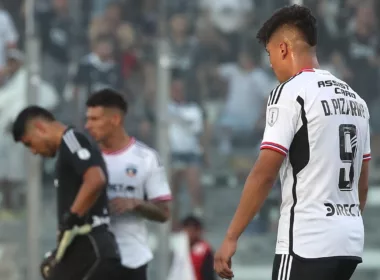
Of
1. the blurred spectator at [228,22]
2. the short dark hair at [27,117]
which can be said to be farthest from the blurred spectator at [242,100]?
the short dark hair at [27,117]

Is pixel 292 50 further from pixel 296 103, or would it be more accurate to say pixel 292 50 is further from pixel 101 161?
pixel 101 161

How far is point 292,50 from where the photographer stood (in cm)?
455

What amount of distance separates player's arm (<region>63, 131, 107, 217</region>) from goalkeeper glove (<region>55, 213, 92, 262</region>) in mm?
50

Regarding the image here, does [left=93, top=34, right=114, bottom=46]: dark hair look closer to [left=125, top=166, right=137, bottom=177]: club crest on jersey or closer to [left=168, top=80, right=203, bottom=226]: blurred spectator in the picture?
[left=168, top=80, right=203, bottom=226]: blurred spectator

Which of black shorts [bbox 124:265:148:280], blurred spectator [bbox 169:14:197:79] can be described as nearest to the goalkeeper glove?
black shorts [bbox 124:265:148:280]

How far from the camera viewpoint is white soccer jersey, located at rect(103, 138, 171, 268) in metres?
7.25

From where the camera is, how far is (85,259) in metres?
6.46

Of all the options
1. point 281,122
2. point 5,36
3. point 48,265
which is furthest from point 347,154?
point 5,36

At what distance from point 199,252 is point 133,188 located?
3.29 meters

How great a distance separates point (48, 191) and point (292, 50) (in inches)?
236

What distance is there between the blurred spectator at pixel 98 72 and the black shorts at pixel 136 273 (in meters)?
3.16

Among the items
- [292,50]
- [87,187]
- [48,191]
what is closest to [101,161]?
[87,187]

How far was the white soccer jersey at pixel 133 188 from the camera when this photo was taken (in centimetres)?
725

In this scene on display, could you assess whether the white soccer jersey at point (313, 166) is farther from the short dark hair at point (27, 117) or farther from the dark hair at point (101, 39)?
the dark hair at point (101, 39)
